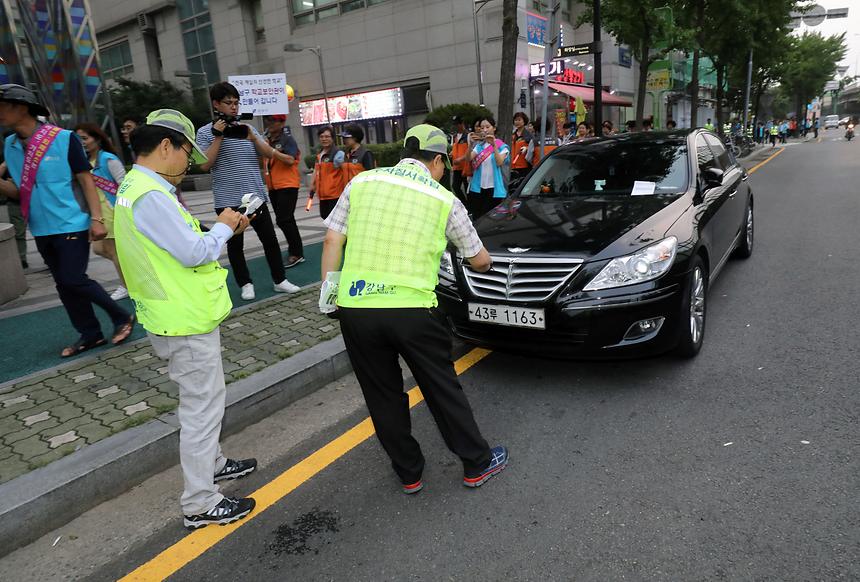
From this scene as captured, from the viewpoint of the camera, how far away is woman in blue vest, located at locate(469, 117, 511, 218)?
6.95 m

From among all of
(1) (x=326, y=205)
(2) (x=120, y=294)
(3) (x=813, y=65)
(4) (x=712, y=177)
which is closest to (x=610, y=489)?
(4) (x=712, y=177)

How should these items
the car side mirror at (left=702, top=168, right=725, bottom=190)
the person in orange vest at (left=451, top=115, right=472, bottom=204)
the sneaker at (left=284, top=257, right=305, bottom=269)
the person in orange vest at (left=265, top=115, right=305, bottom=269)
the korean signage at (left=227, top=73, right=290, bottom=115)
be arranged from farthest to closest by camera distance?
the korean signage at (left=227, top=73, right=290, bottom=115) → the person in orange vest at (left=451, top=115, right=472, bottom=204) → the sneaker at (left=284, top=257, right=305, bottom=269) → the person in orange vest at (left=265, top=115, right=305, bottom=269) → the car side mirror at (left=702, top=168, right=725, bottom=190)

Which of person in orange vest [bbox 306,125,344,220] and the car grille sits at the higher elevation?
person in orange vest [bbox 306,125,344,220]

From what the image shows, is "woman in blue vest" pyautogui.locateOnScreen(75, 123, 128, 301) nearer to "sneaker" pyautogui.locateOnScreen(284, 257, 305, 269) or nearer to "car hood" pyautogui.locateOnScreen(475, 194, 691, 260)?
"sneaker" pyautogui.locateOnScreen(284, 257, 305, 269)

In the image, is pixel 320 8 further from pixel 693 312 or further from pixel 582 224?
pixel 693 312

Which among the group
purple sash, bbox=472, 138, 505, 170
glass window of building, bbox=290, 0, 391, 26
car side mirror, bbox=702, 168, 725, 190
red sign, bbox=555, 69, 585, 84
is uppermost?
glass window of building, bbox=290, 0, 391, 26

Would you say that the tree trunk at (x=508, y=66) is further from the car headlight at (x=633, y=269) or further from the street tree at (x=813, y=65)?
the street tree at (x=813, y=65)

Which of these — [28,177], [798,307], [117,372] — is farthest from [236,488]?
[798,307]

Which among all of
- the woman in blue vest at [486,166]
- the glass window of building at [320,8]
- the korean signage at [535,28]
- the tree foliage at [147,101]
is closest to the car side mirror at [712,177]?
the woman in blue vest at [486,166]

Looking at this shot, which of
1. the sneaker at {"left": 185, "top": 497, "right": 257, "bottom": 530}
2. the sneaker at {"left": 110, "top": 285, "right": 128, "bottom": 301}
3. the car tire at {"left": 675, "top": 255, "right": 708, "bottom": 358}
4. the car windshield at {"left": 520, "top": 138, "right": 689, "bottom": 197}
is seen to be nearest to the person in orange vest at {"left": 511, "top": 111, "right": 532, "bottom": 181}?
the car windshield at {"left": 520, "top": 138, "right": 689, "bottom": 197}

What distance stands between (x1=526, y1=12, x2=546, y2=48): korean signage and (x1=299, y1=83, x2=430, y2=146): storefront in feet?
16.2

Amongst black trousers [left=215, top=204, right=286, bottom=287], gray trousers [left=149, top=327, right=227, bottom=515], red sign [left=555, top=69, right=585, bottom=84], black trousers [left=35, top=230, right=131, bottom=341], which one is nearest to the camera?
gray trousers [left=149, top=327, right=227, bottom=515]

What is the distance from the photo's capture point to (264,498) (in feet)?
9.19

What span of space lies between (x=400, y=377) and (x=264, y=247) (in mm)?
3657
